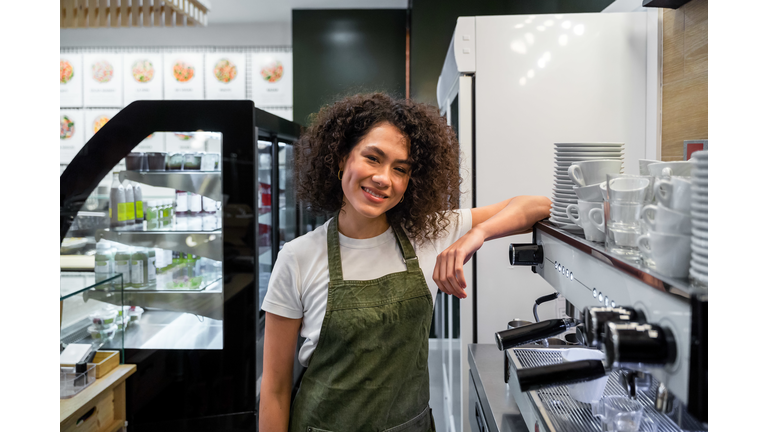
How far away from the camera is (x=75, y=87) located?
199 inches

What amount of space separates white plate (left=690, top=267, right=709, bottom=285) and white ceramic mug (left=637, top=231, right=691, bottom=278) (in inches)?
0.9

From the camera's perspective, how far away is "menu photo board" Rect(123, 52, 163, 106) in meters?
5.03

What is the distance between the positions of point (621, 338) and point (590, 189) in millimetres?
429

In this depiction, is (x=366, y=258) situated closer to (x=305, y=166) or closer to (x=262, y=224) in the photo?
(x=305, y=166)

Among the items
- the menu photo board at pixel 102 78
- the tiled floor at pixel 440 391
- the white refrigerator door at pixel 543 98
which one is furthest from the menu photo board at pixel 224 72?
the white refrigerator door at pixel 543 98

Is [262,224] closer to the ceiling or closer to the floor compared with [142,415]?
closer to the ceiling

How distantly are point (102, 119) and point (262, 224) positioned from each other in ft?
10.3

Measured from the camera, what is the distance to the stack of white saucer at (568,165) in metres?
1.14

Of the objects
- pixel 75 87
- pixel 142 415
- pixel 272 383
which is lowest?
pixel 142 415

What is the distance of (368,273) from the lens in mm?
1312

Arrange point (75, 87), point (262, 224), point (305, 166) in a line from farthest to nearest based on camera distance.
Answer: point (75, 87), point (262, 224), point (305, 166)

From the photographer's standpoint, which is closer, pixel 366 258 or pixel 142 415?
pixel 366 258
